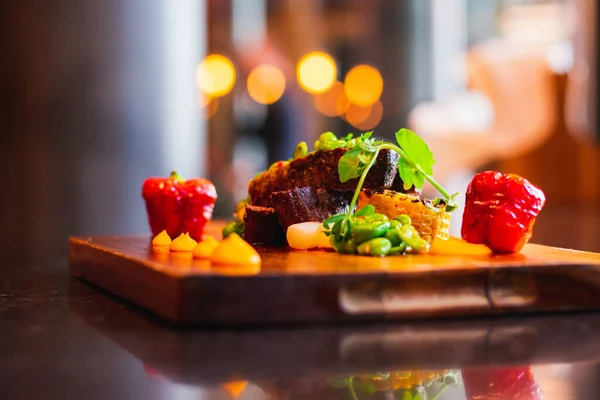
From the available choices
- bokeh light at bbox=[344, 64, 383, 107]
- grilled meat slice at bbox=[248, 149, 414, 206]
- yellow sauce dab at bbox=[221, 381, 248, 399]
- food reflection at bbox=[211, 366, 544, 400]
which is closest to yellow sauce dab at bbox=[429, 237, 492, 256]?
grilled meat slice at bbox=[248, 149, 414, 206]

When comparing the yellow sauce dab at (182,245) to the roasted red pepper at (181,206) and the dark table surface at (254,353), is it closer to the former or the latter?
the dark table surface at (254,353)

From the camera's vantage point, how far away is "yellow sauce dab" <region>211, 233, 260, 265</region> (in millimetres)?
1249

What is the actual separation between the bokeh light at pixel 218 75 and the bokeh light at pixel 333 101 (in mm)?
1373

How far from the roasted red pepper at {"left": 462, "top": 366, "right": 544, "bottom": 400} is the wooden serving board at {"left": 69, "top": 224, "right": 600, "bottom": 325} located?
12.0 inches

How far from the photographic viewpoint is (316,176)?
1804mm

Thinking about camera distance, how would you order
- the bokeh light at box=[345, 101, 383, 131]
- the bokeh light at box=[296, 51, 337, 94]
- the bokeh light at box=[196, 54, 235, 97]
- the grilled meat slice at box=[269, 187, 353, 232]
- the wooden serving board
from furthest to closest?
the bokeh light at box=[196, 54, 235, 97] < the bokeh light at box=[296, 51, 337, 94] < the bokeh light at box=[345, 101, 383, 131] < the grilled meat slice at box=[269, 187, 353, 232] < the wooden serving board

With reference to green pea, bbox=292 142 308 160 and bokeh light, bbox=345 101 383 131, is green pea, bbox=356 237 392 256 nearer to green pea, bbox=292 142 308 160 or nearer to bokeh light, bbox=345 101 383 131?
green pea, bbox=292 142 308 160

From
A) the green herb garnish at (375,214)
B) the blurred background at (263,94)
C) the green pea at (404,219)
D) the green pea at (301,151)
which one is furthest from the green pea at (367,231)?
the blurred background at (263,94)

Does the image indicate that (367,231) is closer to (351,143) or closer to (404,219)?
(404,219)

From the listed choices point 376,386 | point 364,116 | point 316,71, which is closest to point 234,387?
point 376,386

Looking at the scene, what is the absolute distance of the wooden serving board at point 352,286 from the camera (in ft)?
3.70

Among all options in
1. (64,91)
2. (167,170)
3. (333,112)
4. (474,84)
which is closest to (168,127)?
(167,170)

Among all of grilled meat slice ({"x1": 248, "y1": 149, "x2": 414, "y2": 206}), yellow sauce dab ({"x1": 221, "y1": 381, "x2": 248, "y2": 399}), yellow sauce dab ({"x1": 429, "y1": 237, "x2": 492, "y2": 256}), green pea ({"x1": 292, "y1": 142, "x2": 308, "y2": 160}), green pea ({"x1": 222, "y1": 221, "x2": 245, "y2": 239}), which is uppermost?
green pea ({"x1": 292, "y1": 142, "x2": 308, "y2": 160})

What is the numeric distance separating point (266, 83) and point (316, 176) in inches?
428
